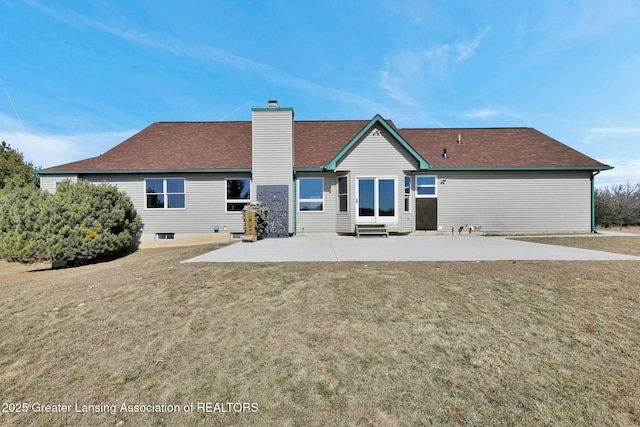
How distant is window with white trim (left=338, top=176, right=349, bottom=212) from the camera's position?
12766 mm

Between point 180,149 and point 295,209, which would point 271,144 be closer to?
point 295,209

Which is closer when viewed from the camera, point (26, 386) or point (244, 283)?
point (26, 386)

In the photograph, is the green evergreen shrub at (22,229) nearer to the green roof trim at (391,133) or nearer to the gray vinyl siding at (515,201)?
the green roof trim at (391,133)

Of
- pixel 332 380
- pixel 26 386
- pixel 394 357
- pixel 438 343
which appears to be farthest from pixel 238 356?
pixel 438 343

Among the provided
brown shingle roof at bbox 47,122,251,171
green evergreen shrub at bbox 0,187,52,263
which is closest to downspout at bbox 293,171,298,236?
brown shingle roof at bbox 47,122,251,171

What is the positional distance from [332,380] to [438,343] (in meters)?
1.50

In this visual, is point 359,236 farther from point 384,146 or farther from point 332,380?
point 332,380

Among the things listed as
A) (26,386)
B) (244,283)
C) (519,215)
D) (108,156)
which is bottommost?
(26,386)

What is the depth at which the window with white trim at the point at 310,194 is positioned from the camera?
13328 millimetres

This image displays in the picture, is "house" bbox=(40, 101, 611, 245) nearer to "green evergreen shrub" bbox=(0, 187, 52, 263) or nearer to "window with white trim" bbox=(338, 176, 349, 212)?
"window with white trim" bbox=(338, 176, 349, 212)

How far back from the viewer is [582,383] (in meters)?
2.63

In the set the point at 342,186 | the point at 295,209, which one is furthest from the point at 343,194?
the point at 295,209

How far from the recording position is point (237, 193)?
13.4 m

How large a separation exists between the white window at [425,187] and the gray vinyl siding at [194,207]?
9.28 m
